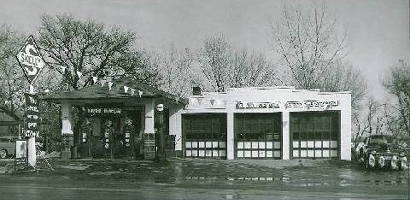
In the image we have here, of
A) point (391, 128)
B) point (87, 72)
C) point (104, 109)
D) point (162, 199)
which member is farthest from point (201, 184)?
point (87, 72)

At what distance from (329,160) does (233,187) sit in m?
12.7

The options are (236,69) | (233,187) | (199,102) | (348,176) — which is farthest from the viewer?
(236,69)

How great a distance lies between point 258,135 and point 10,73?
73.1 feet

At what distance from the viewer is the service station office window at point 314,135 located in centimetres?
2908

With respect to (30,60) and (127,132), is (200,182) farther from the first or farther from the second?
(127,132)

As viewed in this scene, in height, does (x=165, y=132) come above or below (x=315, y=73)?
below

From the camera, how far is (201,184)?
17703 millimetres

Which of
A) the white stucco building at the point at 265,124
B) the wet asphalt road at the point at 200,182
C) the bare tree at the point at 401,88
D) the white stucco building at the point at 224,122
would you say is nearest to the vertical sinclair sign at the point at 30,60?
the wet asphalt road at the point at 200,182

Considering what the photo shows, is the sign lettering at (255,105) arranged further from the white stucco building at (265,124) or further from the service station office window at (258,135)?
the service station office window at (258,135)

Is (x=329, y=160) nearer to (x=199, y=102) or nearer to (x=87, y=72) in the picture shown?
(x=199, y=102)

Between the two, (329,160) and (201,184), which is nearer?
(201,184)

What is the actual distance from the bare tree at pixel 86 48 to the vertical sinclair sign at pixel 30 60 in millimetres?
22552

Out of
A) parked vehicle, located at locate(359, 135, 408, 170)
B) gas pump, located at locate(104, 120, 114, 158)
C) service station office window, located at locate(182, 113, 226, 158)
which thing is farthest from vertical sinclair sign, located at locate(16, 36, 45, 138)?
parked vehicle, located at locate(359, 135, 408, 170)

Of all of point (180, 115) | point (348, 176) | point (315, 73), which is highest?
point (315, 73)
